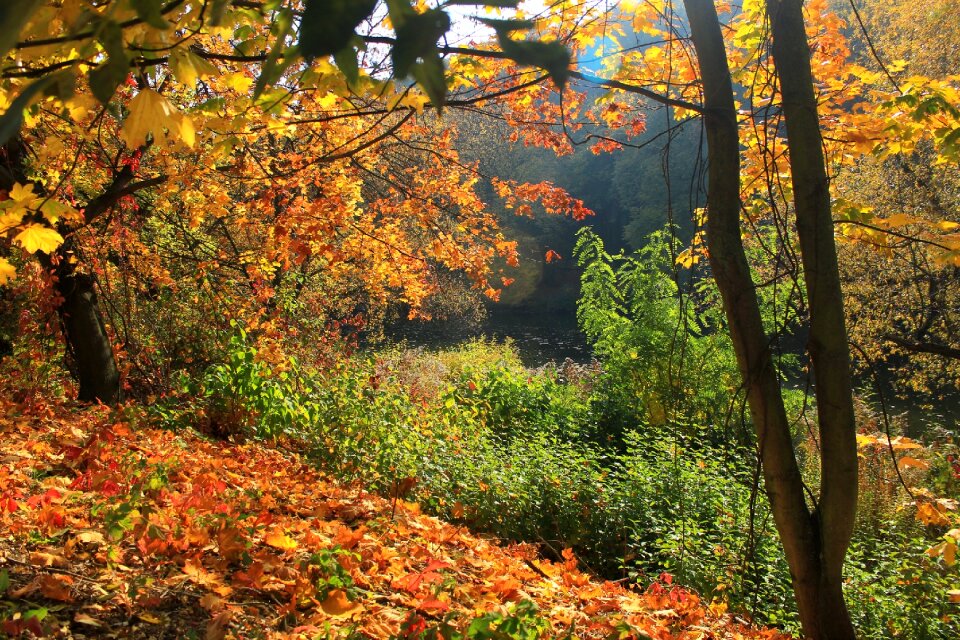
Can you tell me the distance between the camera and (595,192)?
112 feet

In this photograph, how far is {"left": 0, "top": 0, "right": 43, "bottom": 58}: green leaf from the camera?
0.46 meters

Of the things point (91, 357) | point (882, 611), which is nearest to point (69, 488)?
point (91, 357)

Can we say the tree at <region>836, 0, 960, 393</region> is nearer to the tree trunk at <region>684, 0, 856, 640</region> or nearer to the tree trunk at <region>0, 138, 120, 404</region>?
the tree trunk at <region>684, 0, 856, 640</region>

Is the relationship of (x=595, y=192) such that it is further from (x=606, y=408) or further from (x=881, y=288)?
(x=606, y=408)

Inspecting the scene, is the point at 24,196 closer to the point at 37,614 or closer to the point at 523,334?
the point at 37,614

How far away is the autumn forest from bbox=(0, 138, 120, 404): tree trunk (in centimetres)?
2

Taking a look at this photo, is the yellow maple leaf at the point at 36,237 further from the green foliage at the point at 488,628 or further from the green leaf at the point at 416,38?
the green leaf at the point at 416,38

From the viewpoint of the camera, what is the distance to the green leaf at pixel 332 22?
54 cm

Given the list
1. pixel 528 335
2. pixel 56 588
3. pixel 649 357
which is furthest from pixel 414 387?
pixel 528 335

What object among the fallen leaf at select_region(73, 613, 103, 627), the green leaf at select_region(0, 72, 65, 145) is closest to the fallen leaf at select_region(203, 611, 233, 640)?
the fallen leaf at select_region(73, 613, 103, 627)

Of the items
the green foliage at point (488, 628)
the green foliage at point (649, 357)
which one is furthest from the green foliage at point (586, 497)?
the green foliage at point (649, 357)

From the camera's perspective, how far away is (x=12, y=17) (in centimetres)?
46

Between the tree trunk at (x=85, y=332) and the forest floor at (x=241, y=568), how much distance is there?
143 cm

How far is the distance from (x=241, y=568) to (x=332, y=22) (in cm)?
200
